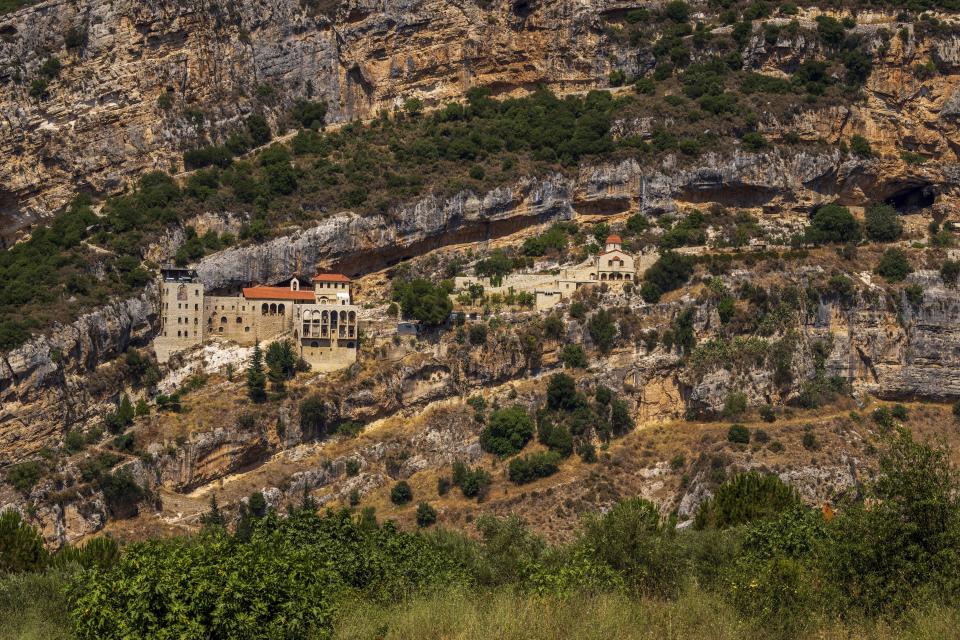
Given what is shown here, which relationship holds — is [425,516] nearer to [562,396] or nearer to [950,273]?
[562,396]

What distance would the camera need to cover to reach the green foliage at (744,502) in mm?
54000

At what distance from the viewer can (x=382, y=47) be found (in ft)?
317

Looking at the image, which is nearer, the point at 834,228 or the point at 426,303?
the point at 426,303

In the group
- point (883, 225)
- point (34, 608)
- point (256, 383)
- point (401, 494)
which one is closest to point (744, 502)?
point (401, 494)

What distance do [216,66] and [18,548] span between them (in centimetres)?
4763

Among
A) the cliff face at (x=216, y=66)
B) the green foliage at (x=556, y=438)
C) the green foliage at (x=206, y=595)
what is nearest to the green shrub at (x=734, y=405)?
the green foliage at (x=556, y=438)

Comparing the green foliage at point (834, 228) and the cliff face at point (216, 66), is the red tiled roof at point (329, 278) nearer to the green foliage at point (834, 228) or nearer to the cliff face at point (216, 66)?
the cliff face at point (216, 66)

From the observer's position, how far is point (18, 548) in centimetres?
5234

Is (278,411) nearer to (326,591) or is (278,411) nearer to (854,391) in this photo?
(854,391)

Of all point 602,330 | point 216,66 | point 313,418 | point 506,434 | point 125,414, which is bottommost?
point 506,434

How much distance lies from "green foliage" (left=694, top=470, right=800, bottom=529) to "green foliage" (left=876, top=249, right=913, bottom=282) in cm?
2529

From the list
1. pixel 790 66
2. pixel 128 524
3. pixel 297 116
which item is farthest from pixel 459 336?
pixel 790 66

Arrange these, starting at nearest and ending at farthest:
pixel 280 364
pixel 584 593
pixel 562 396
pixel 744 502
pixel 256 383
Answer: pixel 584 593 → pixel 744 502 → pixel 256 383 → pixel 562 396 → pixel 280 364

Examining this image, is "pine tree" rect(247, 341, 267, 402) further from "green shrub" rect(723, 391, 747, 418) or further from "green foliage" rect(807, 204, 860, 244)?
"green foliage" rect(807, 204, 860, 244)
